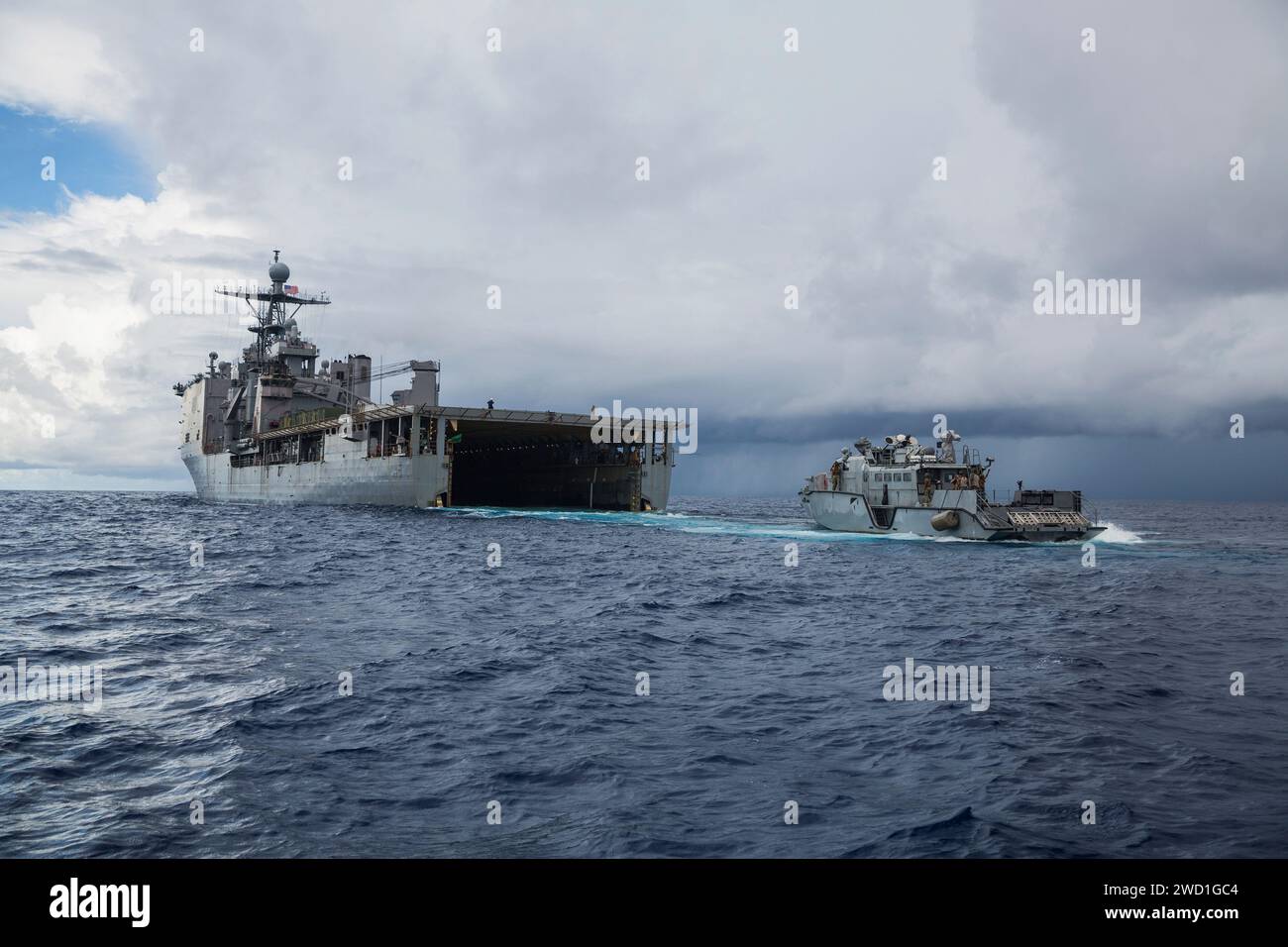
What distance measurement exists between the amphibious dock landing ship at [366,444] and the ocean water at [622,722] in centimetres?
3754

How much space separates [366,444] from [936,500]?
147 feet

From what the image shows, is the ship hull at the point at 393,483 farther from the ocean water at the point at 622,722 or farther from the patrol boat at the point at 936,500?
the ocean water at the point at 622,722

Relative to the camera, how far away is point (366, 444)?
69.2m

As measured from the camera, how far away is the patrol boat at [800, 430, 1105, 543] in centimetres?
4853

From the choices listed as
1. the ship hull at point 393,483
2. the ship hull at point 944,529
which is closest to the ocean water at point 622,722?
the ship hull at point 944,529

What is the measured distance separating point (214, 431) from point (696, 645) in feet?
A: 317

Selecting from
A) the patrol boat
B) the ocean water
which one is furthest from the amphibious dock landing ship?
the ocean water

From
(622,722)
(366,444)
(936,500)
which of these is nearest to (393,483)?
(366,444)

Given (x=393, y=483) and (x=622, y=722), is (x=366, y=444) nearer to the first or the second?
(x=393, y=483)

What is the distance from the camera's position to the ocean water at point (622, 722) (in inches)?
320
